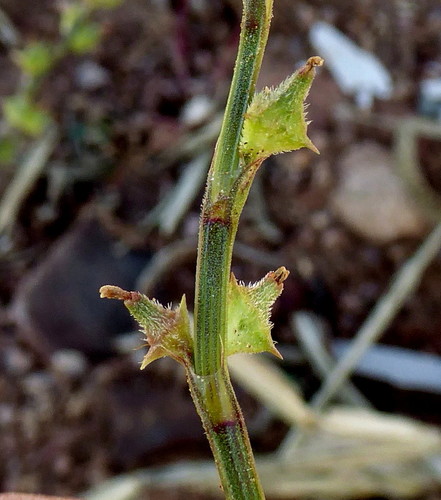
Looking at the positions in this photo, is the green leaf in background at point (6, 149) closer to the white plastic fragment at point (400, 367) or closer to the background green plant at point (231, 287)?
the white plastic fragment at point (400, 367)

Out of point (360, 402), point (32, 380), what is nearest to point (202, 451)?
point (360, 402)

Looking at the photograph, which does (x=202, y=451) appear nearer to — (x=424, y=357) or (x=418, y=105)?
(x=424, y=357)

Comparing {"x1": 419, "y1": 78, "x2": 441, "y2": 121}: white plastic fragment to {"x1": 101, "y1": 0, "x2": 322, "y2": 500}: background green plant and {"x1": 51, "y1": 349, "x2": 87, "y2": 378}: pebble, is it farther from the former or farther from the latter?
{"x1": 101, "y1": 0, "x2": 322, "y2": 500}: background green plant

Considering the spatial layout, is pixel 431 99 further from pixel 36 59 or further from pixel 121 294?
pixel 121 294

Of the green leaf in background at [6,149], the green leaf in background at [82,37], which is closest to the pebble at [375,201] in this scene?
the green leaf in background at [82,37]

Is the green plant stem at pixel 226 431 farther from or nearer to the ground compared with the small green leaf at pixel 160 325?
nearer to the ground

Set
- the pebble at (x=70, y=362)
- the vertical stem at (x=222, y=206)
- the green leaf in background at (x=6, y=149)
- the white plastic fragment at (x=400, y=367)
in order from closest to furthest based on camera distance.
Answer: the vertical stem at (x=222, y=206), the white plastic fragment at (x=400, y=367), the pebble at (x=70, y=362), the green leaf in background at (x=6, y=149)

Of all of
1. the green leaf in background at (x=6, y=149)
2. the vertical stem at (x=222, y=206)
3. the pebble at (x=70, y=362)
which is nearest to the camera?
the vertical stem at (x=222, y=206)

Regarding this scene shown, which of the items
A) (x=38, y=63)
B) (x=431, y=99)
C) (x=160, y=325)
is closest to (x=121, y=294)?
(x=160, y=325)
